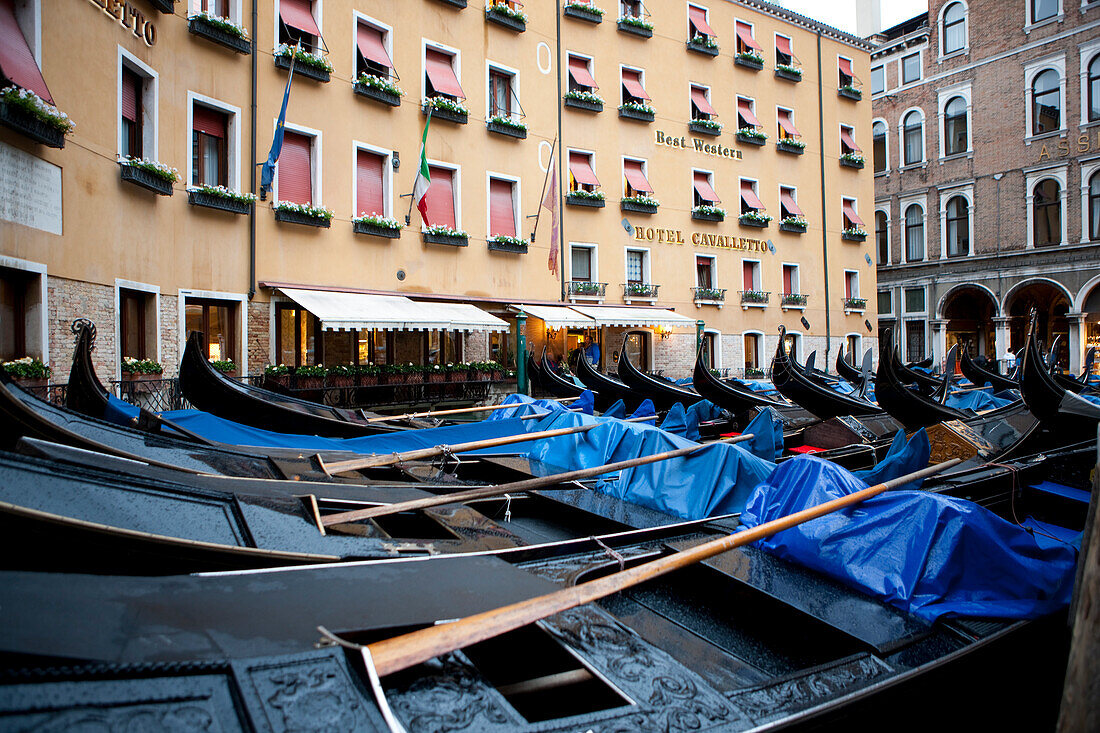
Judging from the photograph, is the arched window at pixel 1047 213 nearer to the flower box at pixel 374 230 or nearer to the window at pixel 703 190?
the window at pixel 703 190

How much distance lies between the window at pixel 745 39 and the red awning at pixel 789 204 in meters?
3.09

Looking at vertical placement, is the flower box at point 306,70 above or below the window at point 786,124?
below

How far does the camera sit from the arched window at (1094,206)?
16297mm

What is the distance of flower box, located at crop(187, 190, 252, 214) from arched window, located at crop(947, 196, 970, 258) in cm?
1850

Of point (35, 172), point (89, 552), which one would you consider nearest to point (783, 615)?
point (89, 552)

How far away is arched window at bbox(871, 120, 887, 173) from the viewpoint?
67.1 feet

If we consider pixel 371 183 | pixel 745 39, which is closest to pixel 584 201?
pixel 371 183

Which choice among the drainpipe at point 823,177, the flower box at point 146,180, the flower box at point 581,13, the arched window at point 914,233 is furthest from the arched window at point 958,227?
the flower box at point 146,180

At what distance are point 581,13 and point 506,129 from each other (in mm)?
3043

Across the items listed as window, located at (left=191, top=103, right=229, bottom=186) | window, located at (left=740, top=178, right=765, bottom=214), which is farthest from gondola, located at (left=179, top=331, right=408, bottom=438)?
window, located at (left=740, top=178, right=765, bottom=214)

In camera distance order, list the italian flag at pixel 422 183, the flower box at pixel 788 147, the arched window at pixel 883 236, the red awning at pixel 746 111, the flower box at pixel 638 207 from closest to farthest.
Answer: the italian flag at pixel 422 183 → the flower box at pixel 638 207 → the red awning at pixel 746 111 → the flower box at pixel 788 147 → the arched window at pixel 883 236

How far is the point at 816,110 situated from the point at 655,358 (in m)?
7.56

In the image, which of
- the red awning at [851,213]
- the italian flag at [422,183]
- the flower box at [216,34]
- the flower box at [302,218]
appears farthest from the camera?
the red awning at [851,213]

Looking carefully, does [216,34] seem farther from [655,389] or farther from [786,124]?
[786,124]
